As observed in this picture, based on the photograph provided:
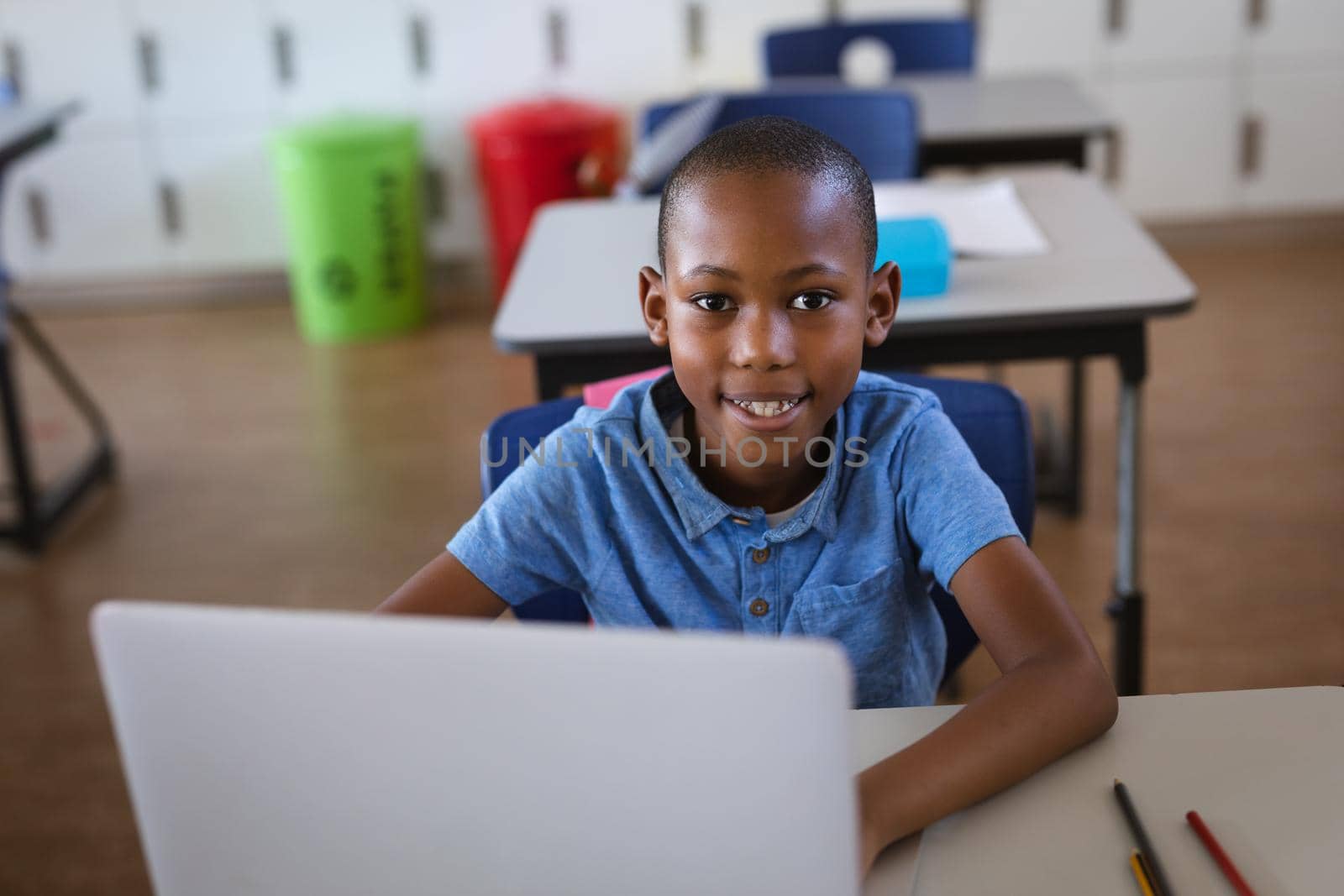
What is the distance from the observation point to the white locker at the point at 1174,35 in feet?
13.8

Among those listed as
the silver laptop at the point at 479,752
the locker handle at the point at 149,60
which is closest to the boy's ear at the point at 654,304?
the silver laptop at the point at 479,752

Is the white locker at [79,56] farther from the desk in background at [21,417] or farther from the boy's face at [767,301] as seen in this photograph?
the boy's face at [767,301]

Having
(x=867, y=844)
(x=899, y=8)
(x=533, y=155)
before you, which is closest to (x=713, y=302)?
(x=867, y=844)

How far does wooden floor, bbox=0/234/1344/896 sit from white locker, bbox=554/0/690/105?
813 millimetres

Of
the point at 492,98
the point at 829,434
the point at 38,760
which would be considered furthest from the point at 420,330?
the point at 829,434

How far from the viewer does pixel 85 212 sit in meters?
4.41

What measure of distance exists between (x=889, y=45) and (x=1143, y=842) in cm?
263

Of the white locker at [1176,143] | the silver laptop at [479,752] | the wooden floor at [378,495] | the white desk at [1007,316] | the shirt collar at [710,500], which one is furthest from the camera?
the white locker at [1176,143]

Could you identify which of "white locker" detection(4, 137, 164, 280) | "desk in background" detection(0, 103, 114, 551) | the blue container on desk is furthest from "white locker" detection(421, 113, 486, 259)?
the blue container on desk

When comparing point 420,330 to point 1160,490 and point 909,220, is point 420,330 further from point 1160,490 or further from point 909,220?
point 909,220

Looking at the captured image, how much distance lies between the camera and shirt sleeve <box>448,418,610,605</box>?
113 cm

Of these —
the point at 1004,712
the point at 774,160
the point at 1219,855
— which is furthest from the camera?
the point at 774,160

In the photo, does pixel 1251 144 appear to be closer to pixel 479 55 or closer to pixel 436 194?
pixel 479 55

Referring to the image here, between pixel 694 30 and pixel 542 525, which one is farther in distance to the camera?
pixel 694 30
